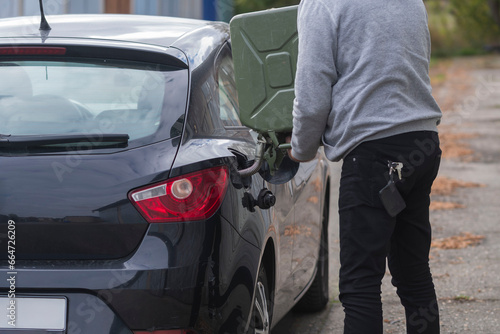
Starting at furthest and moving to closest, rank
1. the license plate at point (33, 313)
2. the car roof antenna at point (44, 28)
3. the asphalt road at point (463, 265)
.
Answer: the asphalt road at point (463, 265), the car roof antenna at point (44, 28), the license plate at point (33, 313)

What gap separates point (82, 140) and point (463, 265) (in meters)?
4.05

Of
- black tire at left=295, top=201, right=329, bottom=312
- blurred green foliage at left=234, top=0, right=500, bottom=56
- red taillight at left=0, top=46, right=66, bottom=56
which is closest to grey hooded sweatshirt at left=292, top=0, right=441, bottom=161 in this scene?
red taillight at left=0, top=46, right=66, bottom=56

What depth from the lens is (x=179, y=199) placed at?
283 cm

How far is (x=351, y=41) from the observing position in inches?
120

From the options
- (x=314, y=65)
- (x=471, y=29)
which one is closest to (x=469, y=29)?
(x=471, y=29)

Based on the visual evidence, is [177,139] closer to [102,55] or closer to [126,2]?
[102,55]

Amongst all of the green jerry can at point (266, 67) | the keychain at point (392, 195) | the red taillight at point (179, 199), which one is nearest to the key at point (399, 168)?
the keychain at point (392, 195)

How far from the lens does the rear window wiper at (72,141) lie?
2883 millimetres

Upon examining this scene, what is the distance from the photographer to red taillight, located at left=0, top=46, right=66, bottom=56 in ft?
10.2

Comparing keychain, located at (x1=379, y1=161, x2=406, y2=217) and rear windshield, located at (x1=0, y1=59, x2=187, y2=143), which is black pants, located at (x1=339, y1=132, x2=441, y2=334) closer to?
keychain, located at (x1=379, y1=161, x2=406, y2=217)

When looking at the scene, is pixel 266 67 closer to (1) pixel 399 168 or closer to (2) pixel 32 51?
(1) pixel 399 168

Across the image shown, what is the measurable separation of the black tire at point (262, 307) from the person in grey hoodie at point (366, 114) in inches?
13.8

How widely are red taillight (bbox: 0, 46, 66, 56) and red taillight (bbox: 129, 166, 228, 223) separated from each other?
0.69 metres

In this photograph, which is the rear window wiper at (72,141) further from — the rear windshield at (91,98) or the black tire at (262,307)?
the black tire at (262,307)
